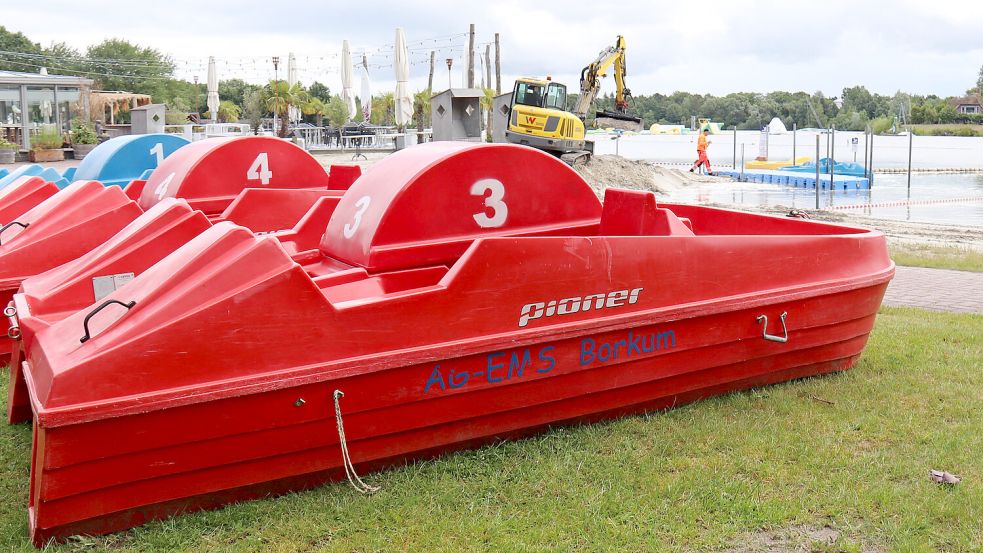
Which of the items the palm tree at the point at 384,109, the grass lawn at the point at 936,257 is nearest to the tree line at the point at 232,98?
the palm tree at the point at 384,109

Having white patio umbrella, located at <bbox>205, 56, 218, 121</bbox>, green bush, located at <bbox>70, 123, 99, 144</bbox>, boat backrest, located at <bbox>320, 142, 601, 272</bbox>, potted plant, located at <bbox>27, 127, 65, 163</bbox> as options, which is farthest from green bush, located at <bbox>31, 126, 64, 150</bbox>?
boat backrest, located at <bbox>320, 142, 601, 272</bbox>

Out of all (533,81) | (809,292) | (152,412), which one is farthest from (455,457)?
(533,81)

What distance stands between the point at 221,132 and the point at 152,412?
30825 millimetres

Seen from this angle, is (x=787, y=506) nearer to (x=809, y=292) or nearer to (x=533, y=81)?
(x=809, y=292)

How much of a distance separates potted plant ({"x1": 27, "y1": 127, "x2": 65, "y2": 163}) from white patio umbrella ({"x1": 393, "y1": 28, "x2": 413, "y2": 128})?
37.8 ft

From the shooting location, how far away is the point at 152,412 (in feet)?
10.0

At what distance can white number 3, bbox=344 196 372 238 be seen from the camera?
4.11 metres

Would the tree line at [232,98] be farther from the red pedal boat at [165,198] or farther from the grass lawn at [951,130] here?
the red pedal boat at [165,198]

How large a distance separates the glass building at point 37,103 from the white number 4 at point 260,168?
22382 millimetres

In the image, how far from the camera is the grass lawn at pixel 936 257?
9977 millimetres

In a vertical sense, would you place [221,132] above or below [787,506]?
above

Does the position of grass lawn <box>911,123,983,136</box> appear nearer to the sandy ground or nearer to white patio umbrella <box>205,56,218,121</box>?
the sandy ground

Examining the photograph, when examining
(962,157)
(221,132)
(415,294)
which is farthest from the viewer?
(962,157)

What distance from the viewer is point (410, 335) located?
11.5 feet
